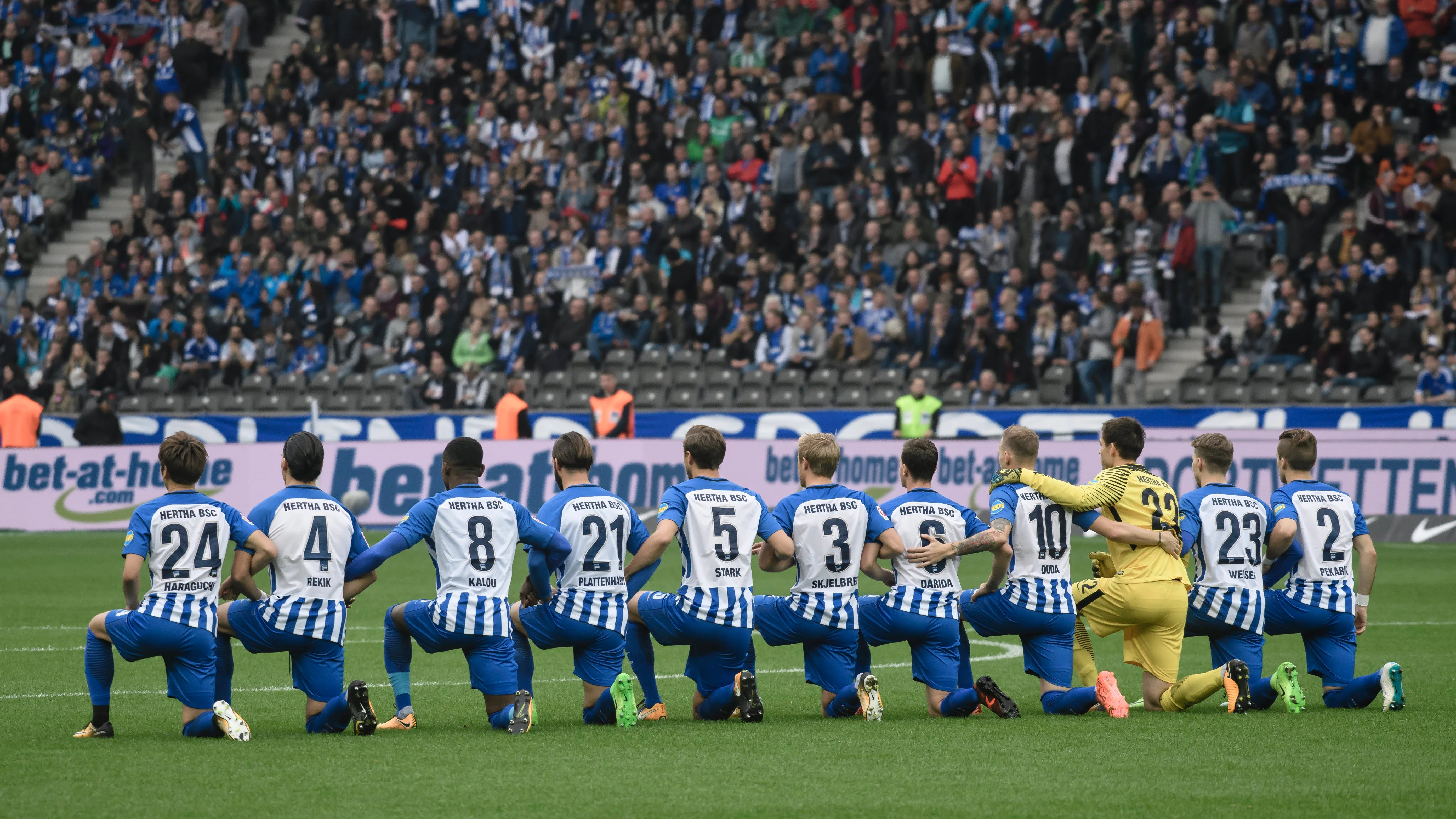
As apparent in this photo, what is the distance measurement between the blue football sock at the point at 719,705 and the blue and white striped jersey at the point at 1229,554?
8.42ft

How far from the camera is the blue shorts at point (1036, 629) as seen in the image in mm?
8562

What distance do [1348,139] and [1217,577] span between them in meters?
17.0

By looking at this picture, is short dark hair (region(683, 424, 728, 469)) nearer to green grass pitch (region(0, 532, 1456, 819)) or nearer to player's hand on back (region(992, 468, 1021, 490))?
green grass pitch (region(0, 532, 1456, 819))

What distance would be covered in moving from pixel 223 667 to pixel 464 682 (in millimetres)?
2498

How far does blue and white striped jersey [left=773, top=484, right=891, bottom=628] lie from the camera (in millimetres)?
8516

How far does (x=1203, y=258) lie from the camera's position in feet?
77.9

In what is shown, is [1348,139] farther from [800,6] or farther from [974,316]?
[800,6]

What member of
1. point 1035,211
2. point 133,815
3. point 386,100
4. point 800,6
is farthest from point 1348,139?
point 133,815

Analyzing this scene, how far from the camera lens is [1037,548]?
862cm

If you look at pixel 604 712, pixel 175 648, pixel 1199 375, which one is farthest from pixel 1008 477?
pixel 1199 375

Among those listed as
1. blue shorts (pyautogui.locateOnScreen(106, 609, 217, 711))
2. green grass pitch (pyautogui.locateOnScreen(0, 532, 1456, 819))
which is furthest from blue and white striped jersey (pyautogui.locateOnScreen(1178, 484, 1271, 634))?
blue shorts (pyautogui.locateOnScreen(106, 609, 217, 711))

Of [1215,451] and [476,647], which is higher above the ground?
[1215,451]

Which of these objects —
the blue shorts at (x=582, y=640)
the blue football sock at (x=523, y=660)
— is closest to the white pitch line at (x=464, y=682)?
the blue football sock at (x=523, y=660)

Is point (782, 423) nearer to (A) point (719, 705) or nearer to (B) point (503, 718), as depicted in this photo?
(A) point (719, 705)
